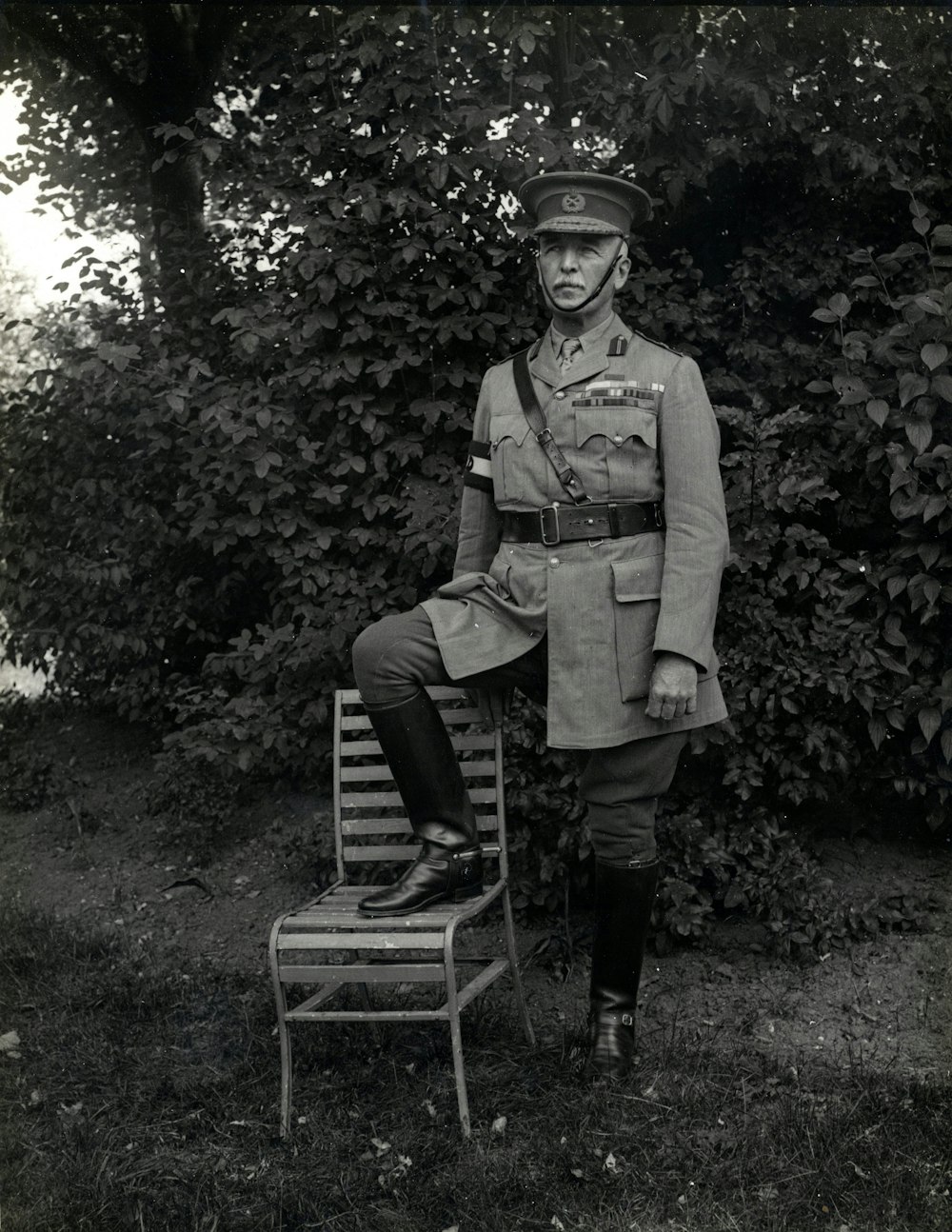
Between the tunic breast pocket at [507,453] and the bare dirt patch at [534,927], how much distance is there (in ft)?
5.20

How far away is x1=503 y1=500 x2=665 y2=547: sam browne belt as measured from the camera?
10.6 feet

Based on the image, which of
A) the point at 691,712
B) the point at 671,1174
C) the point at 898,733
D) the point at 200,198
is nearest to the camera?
the point at 671,1174

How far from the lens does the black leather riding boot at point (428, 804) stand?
10.7ft

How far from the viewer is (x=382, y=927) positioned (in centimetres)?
315

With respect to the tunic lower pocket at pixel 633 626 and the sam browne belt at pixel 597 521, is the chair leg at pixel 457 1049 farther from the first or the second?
the sam browne belt at pixel 597 521

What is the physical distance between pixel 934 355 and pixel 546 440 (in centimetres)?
141

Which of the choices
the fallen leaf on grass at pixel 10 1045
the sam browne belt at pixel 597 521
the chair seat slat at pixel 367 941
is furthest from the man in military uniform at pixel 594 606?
the fallen leaf on grass at pixel 10 1045

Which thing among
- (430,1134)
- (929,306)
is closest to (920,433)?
(929,306)

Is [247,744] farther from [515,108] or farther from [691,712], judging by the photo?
[515,108]

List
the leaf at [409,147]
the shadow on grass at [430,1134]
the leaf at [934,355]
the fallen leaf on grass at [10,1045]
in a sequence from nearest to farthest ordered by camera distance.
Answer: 1. the shadow on grass at [430,1134]
2. the fallen leaf on grass at [10,1045]
3. the leaf at [934,355]
4. the leaf at [409,147]

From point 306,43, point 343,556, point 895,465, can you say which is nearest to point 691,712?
point 895,465

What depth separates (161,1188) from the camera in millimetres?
2920

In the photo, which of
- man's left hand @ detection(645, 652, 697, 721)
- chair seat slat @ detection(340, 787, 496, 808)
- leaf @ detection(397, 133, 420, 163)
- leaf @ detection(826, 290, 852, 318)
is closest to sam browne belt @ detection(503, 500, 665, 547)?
man's left hand @ detection(645, 652, 697, 721)

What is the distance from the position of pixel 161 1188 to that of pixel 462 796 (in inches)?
47.5
